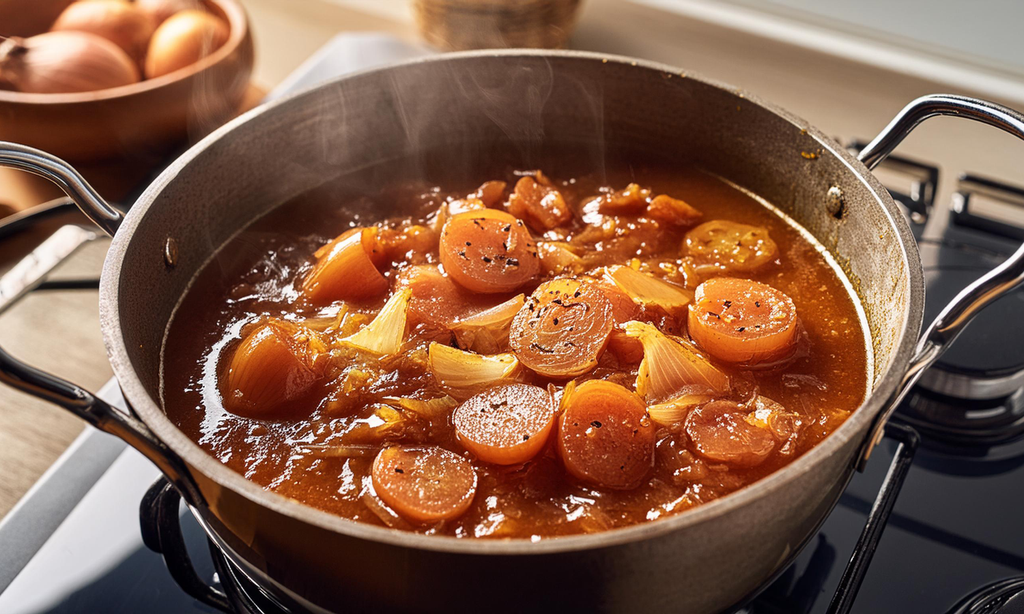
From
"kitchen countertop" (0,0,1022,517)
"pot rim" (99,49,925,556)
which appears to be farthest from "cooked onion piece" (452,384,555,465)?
"kitchen countertop" (0,0,1022,517)


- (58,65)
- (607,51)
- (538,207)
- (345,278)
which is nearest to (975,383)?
(538,207)

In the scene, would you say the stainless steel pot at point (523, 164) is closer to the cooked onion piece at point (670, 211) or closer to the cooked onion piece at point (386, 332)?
the cooked onion piece at point (670, 211)

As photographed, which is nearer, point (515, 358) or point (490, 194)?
point (515, 358)

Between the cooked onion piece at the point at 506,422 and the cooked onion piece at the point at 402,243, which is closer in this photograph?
the cooked onion piece at the point at 506,422

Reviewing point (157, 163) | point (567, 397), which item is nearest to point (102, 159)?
point (157, 163)

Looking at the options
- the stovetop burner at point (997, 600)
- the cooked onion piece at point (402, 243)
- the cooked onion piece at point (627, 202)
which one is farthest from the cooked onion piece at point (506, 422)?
the stovetop burner at point (997, 600)

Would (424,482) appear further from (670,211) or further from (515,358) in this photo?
(670,211)
